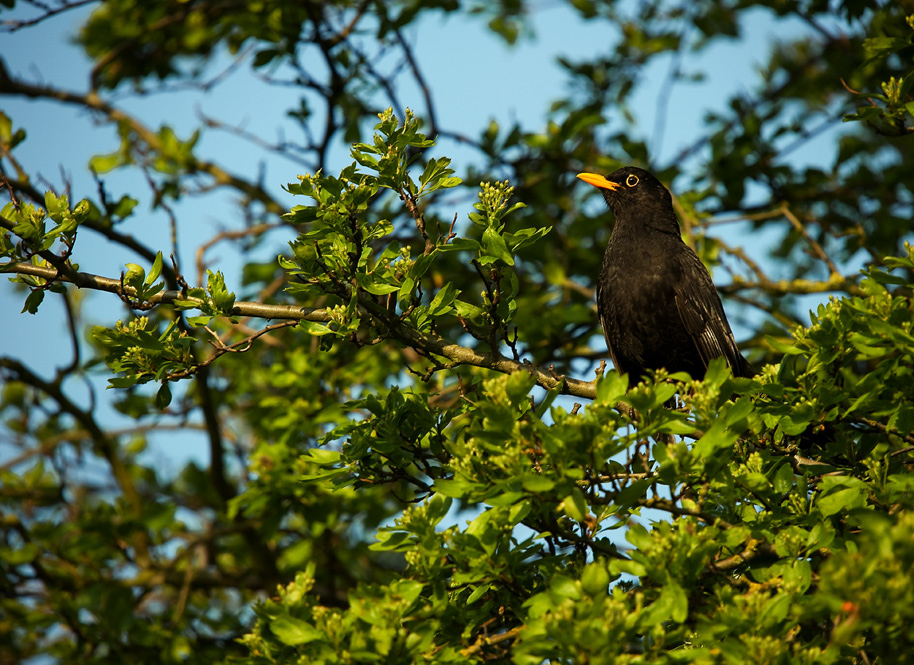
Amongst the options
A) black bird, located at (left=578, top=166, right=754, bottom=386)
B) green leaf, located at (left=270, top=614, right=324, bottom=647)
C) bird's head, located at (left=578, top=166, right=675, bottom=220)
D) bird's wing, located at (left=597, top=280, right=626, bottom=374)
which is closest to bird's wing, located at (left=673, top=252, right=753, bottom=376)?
black bird, located at (left=578, top=166, right=754, bottom=386)

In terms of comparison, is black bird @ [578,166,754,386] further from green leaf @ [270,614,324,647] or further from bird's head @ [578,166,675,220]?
green leaf @ [270,614,324,647]

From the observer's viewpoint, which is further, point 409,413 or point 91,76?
point 91,76

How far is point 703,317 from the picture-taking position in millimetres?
5086

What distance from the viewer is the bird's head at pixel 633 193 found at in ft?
18.5

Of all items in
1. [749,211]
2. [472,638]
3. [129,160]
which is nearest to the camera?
[472,638]

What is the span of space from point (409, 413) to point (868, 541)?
170 cm

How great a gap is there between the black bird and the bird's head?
9 centimetres

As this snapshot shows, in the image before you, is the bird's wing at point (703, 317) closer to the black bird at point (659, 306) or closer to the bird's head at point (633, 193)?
the black bird at point (659, 306)

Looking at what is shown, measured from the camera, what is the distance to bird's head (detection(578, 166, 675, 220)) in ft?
18.5

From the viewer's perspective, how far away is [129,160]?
20.8 ft

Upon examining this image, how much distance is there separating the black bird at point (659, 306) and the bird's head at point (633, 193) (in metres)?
0.09

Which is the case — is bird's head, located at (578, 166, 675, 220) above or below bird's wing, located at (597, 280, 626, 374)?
above

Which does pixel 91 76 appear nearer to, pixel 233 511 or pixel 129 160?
pixel 129 160

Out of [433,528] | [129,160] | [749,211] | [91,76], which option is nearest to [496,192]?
[433,528]
